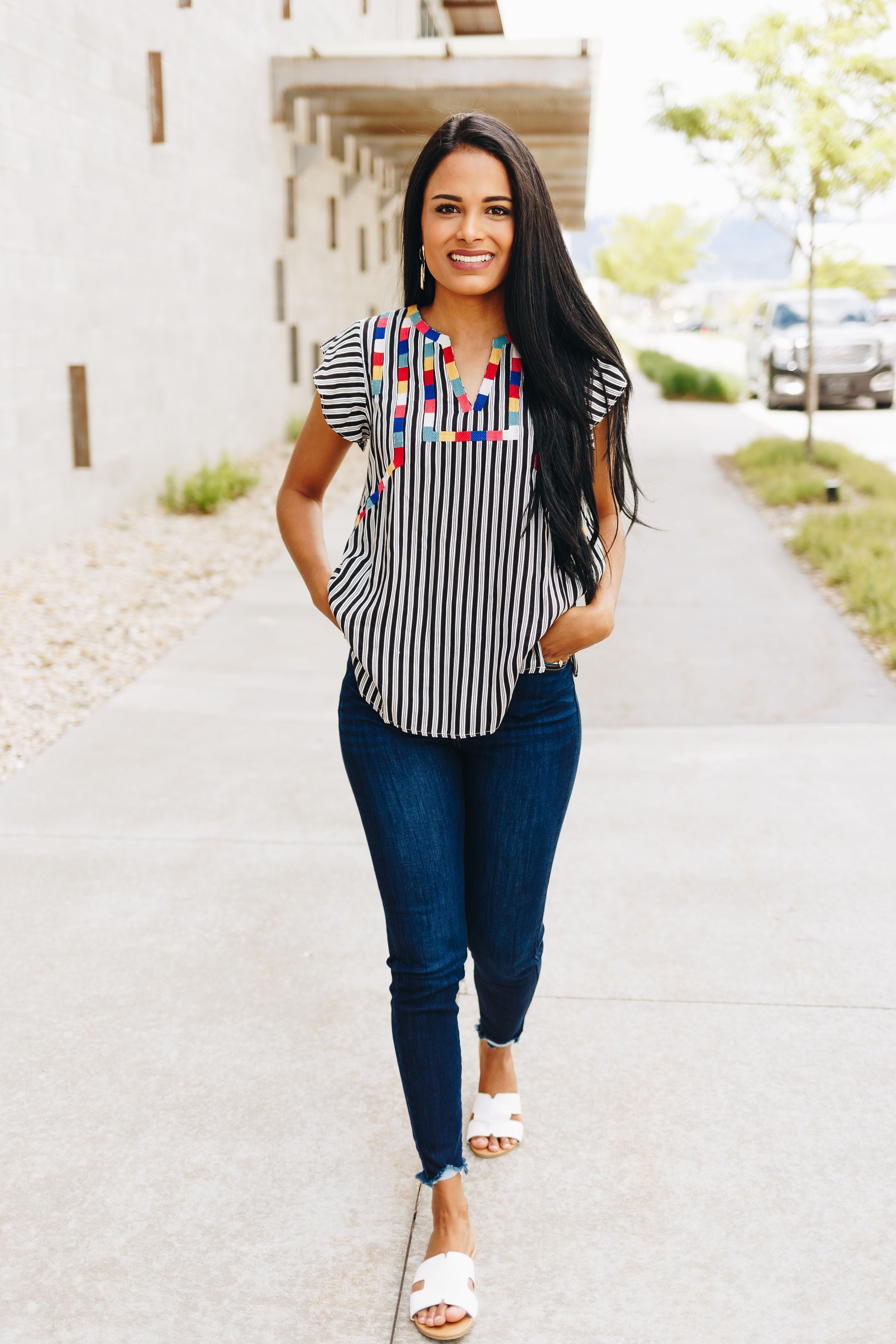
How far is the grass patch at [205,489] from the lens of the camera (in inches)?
389

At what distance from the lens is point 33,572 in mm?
7688

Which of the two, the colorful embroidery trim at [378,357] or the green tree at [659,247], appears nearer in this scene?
the colorful embroidery trim at [378,357]

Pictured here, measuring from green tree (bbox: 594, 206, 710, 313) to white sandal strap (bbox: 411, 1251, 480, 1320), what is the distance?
44.2 m

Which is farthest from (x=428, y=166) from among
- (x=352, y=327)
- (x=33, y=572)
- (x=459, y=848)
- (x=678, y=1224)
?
(x=33, y=572)

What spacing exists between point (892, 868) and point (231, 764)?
7.63 feet

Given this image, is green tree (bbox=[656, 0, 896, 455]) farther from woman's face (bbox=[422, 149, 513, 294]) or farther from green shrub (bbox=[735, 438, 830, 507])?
woman's face (bbox=[422, 149, 513, 294])

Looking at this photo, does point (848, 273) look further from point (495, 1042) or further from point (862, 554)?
point (495, 1042)

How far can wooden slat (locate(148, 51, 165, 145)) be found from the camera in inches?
376

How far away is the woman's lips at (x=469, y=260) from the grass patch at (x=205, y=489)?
26.4 ft

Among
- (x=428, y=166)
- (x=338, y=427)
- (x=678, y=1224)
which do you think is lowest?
(x=678, y=1224)

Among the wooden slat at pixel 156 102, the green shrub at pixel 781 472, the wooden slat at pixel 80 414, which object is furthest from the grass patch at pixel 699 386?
the wooden slat at pixel 80 414

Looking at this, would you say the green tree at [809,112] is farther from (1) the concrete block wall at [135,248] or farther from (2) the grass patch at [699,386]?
(2) the grass patch at [699,386]

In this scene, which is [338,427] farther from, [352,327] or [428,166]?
[428,166]

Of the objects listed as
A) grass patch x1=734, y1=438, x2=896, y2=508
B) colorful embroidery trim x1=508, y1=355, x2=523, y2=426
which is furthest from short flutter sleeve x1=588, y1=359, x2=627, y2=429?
grass patch x1=734, y1=438, x2=896, y2=508
